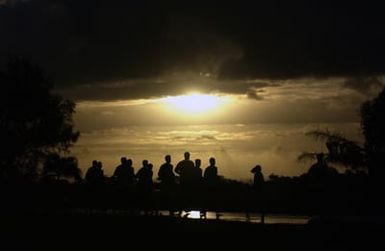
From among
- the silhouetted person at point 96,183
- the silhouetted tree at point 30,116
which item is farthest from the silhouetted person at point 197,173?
the silhouetted tree at point 30,116

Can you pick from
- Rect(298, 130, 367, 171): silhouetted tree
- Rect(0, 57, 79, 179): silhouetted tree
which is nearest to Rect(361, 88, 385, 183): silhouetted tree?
Rect(298, 130, 367, 171): silhouetted tree

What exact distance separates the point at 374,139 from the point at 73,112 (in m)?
28.3

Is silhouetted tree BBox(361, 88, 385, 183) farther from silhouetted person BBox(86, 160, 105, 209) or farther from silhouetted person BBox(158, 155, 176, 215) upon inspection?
silhouetted person BBox(86, 160, 105, 209)

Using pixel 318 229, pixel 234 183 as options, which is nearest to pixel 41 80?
pixel 234 183

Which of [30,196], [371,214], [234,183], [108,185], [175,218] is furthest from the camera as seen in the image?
[30,196]

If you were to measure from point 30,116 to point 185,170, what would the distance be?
91.6ft

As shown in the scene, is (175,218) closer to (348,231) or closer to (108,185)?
(108,185)

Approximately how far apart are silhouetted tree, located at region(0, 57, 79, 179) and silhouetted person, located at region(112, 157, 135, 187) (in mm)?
22336

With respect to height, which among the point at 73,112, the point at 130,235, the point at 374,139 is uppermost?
the point at 73,112

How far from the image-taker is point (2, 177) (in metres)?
49.9

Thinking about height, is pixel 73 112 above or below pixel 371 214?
above

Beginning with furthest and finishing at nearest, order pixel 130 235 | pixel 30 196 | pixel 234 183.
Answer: pixel 30 196, pixel 234 183, pixel 130 235

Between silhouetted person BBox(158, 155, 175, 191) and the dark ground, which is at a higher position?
silhouetted person BBox(158, 155, 175, 191)

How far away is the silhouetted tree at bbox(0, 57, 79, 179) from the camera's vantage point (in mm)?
54031
